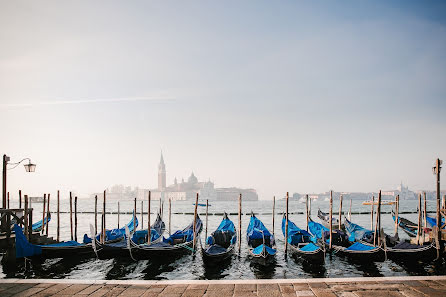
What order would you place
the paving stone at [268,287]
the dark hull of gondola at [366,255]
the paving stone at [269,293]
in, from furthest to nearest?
the dark hull of gondola at [366,255]
the paving stone at [268,287]
the paving stone at [269,293]

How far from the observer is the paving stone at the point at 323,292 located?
4.70 meters

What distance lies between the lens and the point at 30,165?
35.3ft

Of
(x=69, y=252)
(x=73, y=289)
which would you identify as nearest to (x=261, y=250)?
(x=73, y=289)

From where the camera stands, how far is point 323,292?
15.8 ft


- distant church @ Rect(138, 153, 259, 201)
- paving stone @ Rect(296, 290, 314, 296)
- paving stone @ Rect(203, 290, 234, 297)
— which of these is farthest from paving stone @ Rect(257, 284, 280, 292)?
distant church @ Rect(138, 153, 259, 201)

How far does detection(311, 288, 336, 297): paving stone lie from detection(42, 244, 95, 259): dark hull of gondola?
9.15m

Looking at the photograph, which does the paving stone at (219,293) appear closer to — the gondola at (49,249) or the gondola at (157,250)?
the gondola at (157,250)

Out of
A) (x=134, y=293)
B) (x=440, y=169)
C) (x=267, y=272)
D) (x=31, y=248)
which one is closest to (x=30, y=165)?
(x=31, y=248)

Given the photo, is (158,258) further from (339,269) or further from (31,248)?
(339,269)

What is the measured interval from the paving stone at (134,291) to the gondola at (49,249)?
5806 millimetres

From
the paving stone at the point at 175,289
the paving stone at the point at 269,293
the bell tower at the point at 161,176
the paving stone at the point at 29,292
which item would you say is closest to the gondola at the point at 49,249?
the paving stone at the point at 29,292

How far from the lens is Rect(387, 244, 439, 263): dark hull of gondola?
9977 mm

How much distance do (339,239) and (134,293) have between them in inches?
386

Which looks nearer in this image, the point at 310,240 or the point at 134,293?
the point at 134,293
